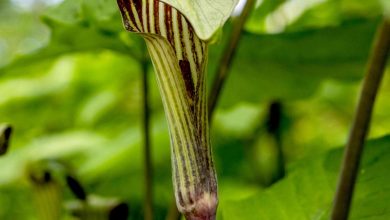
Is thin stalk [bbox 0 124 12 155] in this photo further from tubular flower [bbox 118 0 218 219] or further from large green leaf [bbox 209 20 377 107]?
large green leaf [bbox 209 20 377 107]

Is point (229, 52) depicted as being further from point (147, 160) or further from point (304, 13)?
point (304, 13)

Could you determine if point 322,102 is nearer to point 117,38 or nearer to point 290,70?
point 290,70

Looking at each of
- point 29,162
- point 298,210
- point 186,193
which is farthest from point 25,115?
point 186,193

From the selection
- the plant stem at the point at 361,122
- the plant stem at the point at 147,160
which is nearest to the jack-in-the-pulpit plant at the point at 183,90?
the plant stem at the point at 361,122

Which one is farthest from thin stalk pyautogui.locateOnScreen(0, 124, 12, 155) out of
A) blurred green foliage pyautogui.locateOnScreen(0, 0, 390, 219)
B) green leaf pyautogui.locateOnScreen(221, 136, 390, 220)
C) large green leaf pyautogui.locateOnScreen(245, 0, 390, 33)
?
large green leaf pyautogui.locateOnScreen(245, 0, 390, 33)

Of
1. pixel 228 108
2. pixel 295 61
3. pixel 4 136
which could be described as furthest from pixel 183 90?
pixel 228 108

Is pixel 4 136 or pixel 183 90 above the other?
pixel 183 90

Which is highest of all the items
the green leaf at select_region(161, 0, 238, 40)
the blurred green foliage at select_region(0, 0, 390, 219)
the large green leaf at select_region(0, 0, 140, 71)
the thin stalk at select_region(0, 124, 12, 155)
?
the green leaf at select_region(161, 0, 238, 40)

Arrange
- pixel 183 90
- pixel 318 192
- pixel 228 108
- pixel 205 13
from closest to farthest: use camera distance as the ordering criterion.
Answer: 1. pixel 205 13
2. pixel 183 90
3. pixel 318 192
4. pixel 228 108
